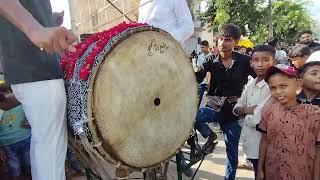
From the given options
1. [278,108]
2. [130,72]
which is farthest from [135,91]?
[278,108]

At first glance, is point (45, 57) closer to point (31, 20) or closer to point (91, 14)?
point (31, 20)

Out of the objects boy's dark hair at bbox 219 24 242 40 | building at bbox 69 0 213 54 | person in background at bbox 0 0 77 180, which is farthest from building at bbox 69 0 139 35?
person in background at bbox 0 0 77 180

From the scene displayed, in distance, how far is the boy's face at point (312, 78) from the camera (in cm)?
269

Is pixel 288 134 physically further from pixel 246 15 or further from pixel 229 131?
pixel 246 15

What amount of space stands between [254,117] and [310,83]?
44 centimetres

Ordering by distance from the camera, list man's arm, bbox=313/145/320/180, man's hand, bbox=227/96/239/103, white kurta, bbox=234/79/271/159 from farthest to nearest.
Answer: man's hand, bbox=227/96/239/103, white kurta, bbox=234/79/271/159, man's arm, bbox=313/145/320/180

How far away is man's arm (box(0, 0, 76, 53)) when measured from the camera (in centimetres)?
139

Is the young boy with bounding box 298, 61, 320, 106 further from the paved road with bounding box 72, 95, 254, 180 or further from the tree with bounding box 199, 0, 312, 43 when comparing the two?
the tree with bounding box 199, 0, 312, 43

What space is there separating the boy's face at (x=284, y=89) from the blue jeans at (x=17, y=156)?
1883mm

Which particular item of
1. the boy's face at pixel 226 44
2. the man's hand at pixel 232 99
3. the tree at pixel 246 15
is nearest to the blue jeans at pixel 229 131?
the man's hand at pixel 232 99

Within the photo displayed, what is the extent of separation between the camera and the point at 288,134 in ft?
7.75

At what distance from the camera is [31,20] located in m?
1.45

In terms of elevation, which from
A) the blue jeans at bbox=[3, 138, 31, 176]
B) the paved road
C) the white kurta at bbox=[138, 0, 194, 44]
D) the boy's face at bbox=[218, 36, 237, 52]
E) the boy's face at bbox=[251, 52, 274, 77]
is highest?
the white kurta at bbox=[138, 0, 194, 44]

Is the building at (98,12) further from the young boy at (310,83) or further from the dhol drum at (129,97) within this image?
the dhol drum at (129,97)
